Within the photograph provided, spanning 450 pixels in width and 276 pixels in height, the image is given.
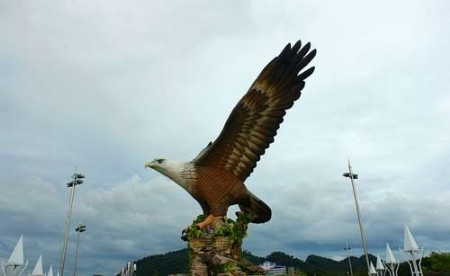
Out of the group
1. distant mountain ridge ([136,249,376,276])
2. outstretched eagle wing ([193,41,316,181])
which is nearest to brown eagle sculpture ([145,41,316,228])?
outstretched eagle wing ([193,41,316,181])

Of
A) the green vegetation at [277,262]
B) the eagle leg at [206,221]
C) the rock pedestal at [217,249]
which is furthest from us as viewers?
the green vegetation at [277,262]

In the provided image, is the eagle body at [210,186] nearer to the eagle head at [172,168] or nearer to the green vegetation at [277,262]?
the eagle head at [172,168]

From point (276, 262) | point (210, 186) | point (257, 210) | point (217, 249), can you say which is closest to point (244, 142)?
point (210, 186)

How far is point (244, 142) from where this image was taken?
12984 mm

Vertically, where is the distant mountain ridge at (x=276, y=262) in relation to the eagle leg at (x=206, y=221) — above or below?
above

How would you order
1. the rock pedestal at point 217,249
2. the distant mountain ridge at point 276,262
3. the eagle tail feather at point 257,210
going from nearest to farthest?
the rock pedestal at point 217,249
the eagle tail feather at point 257,210
the distant mountain ridge at point 276,262

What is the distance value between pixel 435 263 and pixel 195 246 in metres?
40.9

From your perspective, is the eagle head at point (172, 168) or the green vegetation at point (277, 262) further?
the green vegetation at point (277, 262)

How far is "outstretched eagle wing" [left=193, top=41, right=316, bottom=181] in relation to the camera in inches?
497

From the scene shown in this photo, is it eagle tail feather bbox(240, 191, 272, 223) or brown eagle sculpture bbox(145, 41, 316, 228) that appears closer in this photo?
brown eagle sculpture bbox(145, 41, 316, 228)

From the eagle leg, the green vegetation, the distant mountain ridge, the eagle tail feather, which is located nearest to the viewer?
the eagle leg

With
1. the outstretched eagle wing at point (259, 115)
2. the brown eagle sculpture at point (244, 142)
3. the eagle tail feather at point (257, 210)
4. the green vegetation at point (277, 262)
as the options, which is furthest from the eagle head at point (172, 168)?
the green vegetation at point (277, 262)

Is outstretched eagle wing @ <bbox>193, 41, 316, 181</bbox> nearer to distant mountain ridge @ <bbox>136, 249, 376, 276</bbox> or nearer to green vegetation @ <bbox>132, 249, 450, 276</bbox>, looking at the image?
green vegetation @ <bbox>132, 249, 450, 276</bbox>

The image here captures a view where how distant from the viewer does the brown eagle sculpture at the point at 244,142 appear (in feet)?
41.4
